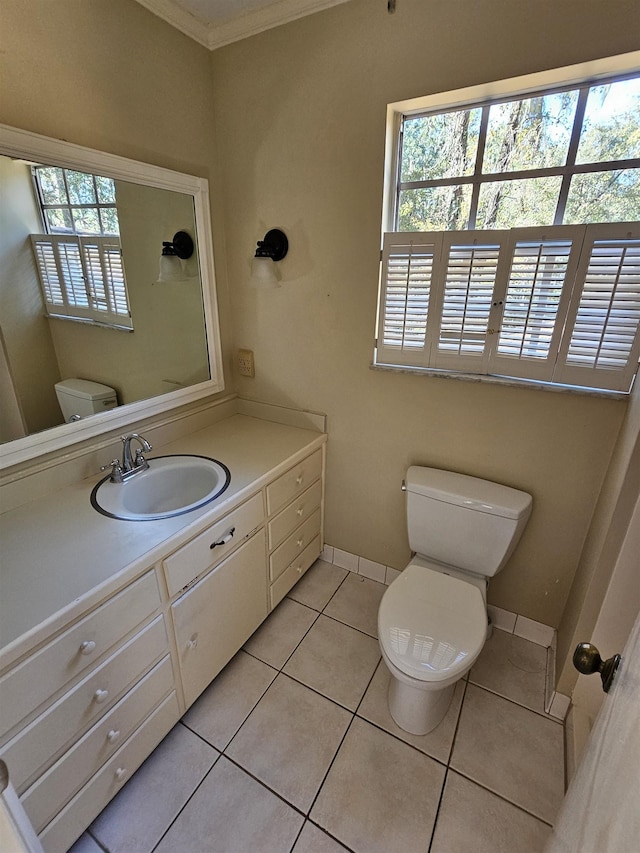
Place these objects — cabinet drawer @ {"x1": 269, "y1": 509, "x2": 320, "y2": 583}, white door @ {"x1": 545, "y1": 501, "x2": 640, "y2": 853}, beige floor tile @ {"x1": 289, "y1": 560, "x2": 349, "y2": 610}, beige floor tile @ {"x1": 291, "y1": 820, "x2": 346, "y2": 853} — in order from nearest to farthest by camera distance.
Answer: white door @ {"x1": 545, "y1": 501, "x2": 640, "y2": 853}, beige floor tile @ {"x1": 291, "y1": 820, "x2": 346, "y2": 853}, cabinet drawer @ {"x1": 269, "y1": 509, "x2": 320, "y2": 583}, beige floor tile @ {"x1": 289, "y1": 560, "x2": 349, "y2": 610}

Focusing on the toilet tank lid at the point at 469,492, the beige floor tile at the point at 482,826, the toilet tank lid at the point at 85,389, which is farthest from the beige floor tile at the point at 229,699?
the toilet tank lid at the point at 85,389

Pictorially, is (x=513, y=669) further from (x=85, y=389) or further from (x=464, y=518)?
(x=85, y=389)

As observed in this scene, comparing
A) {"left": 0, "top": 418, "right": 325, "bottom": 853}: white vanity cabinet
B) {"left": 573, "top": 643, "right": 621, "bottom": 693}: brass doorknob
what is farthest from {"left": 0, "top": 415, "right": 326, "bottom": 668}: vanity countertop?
{"left": 573, "top": 643, "right": 621, "bottom": 693}: brass doorknob

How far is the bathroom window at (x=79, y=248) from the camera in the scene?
1.22 meters

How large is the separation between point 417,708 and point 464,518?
26.6 inches

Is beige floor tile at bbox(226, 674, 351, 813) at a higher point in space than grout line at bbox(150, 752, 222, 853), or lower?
higher

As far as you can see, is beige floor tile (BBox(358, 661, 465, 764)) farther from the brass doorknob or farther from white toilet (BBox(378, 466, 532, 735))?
the brass doorknob

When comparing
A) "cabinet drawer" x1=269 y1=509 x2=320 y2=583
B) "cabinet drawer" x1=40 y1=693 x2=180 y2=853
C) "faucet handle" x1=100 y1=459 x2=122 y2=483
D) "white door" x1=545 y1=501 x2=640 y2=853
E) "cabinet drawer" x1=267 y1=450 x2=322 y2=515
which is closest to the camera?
"white door" x1=545 y1=501 x2=640 y2=853

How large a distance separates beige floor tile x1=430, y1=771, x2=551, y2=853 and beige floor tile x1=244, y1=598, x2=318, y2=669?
0.72 m

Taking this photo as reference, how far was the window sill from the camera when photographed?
1.30 m

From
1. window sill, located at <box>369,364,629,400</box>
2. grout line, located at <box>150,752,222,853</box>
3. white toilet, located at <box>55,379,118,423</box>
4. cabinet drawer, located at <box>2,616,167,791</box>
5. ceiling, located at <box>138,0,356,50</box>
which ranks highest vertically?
ceiling, located at <box>138,0,356,50</box>

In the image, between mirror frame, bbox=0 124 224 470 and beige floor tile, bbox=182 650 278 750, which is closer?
mirror frame, bbox=0 124 224 470

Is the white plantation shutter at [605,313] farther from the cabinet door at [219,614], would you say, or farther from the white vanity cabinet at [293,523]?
the cabinet door at [219,614]

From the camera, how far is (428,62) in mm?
1312
